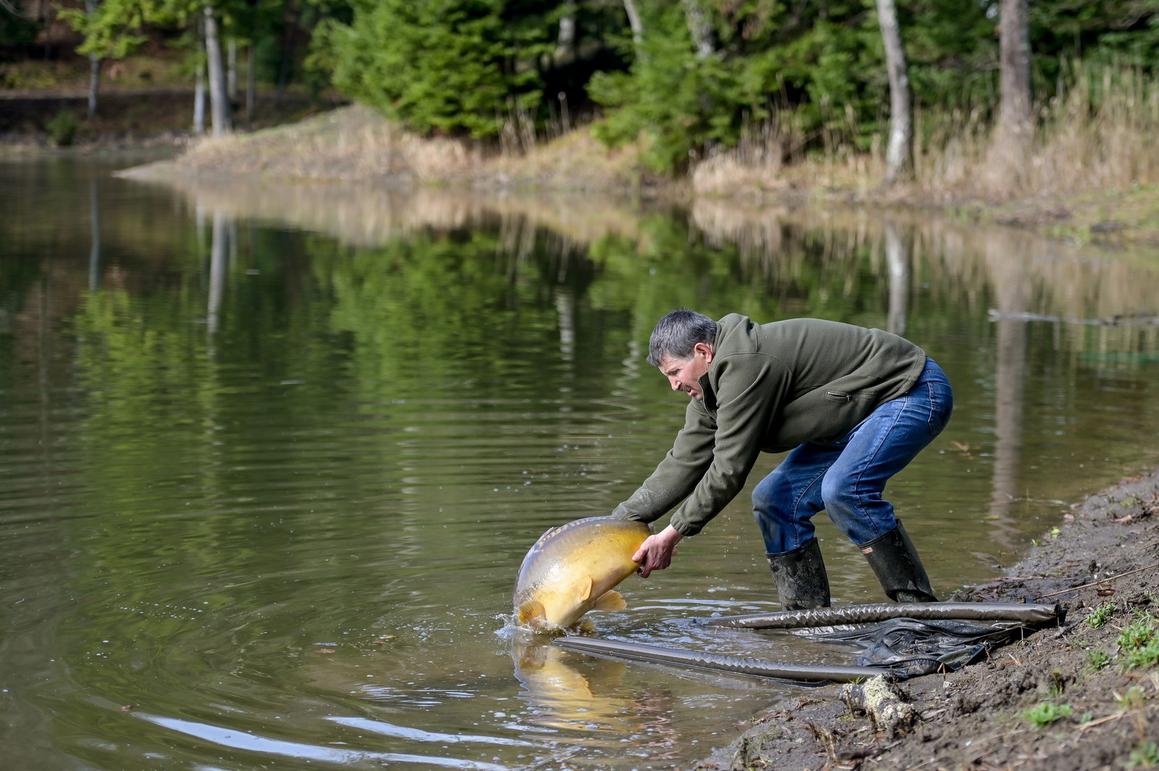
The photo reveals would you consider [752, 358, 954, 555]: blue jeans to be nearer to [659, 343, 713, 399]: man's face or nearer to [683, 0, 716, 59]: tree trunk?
[659, 343, 713, 399]: man's face

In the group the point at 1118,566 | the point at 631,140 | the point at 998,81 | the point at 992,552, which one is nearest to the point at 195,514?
the point at 992,552

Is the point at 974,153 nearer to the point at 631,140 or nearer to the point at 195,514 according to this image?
the point at 631,140

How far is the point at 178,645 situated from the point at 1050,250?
1754 cm

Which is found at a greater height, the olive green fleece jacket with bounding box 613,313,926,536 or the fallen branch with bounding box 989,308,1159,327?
the olive green fleece jacket with bounding box 613,313,926,536

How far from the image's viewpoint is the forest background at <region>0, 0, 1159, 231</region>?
2628 centimetres

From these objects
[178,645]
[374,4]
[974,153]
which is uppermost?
[374,4]

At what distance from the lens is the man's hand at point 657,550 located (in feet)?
20.2

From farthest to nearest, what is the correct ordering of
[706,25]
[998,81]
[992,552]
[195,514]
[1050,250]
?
[706,25] < [998,81] < [1050,250] < [195,514] < [992,552]

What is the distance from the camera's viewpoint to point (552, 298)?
57.9 feet

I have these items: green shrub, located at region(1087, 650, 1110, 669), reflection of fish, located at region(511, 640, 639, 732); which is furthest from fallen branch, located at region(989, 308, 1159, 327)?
green shrub, located at region(1087, 650, 1110, 669)

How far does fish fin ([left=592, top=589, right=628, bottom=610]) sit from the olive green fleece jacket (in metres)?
0.53

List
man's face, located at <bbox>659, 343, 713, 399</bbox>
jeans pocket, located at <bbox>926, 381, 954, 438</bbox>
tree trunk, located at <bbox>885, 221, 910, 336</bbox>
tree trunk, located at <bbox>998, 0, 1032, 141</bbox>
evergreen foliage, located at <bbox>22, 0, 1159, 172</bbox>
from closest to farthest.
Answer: man's face, located at <bbox>659, 343, 713, 399</bbox> < jeans pocket, located at <bbox>926, 381, 954, 438</bbox> < tree trunk, located at <bbox>885, 221, 910, 336</bbox> < tree trunk, located at <bbox>998, 0, 1032, 141</bbox> < evergreen foliage, located at <bbox>22, 0, 1159, 172</bbox>

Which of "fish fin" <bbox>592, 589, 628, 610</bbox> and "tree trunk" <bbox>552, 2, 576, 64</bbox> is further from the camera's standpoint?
"tree trunk" <bbox>552, 2, 576, 64</bbox>

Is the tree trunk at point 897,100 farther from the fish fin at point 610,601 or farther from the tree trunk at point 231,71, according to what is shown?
the tree trunk at point 231,71
